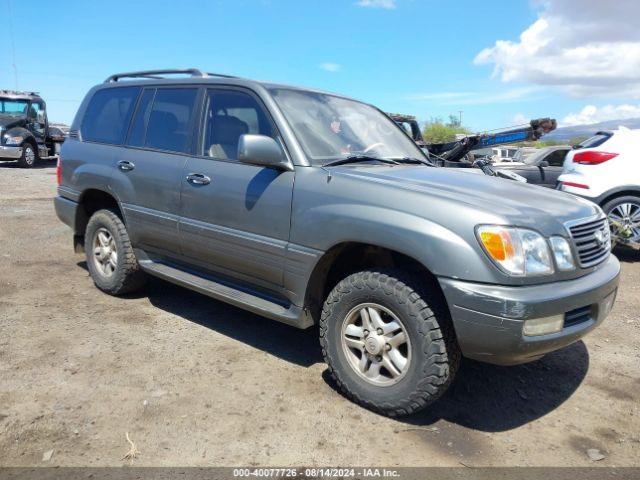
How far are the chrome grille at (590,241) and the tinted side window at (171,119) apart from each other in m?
2.77

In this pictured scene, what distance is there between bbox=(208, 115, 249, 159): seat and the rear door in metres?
0.21

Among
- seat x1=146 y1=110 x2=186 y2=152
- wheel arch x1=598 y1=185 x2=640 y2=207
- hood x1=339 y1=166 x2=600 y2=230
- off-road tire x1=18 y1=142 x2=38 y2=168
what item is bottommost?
off-road tire x1=18 y1=142 x2=38 y2=168

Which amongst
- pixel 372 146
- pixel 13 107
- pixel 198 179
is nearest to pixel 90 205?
pixel 198 179

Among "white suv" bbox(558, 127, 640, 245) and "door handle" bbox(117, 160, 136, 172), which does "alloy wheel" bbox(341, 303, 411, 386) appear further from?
"white suv" bbox(558, 127, 640, 245)

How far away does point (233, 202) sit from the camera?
3.68 meters

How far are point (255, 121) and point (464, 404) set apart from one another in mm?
2329

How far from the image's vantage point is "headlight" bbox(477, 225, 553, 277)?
8.80 ft

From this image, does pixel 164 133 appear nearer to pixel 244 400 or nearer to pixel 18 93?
pixel 244 400

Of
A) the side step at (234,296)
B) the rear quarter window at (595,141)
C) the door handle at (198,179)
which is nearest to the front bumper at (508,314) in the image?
the side step at (234,296)

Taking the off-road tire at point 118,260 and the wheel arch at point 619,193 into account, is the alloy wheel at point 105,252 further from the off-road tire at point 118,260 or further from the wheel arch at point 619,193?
the wheel arch at point 619,193

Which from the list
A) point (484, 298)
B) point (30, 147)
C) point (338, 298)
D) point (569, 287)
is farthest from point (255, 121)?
point (30, 147)

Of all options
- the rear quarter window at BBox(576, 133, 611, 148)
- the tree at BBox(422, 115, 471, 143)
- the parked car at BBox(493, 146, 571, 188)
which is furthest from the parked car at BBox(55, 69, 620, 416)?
the tree at BBox(422, 115, 471, 143)

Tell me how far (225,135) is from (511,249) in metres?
2.23

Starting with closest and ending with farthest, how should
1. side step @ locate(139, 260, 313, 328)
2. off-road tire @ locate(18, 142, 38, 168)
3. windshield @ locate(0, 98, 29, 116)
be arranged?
side step @ locate(139, 260, 313, 328) → off-road tire @ locate(18, 142, 38, 168) → windshield @ locate(0, 98, 29, 116)
